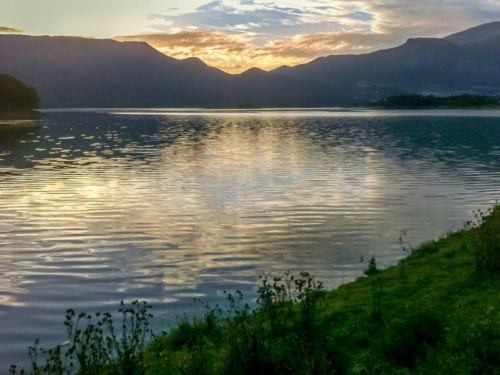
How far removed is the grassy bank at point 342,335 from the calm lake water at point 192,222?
179cm

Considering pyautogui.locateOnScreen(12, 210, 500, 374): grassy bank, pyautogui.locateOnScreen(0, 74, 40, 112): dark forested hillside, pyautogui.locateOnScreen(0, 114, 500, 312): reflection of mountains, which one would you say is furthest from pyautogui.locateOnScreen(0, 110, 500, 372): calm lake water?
pyautogui.locateOnScreen(0, 74, 40, 112): dark forested hillside

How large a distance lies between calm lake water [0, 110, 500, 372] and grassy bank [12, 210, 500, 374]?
5.88 feet

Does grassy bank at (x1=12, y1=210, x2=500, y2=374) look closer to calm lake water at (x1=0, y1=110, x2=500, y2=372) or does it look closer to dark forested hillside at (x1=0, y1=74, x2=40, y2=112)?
calm lake water at (x1=0, y1=110, x2=500, y2=372)

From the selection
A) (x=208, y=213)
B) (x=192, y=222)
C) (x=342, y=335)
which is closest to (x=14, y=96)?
(x=208, y=213)

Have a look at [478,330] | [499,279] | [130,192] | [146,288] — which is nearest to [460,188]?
[130,192]

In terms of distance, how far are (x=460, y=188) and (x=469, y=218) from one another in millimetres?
8835

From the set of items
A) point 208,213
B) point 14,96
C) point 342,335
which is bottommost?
point 208,213

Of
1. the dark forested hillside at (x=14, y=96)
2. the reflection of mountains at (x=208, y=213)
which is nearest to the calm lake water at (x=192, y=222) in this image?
the reflection of mountains at (x=208, y=213)

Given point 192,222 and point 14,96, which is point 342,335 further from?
point 14,96

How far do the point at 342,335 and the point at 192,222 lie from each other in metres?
14.1

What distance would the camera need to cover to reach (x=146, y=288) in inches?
647

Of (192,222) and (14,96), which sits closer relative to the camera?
(192,222)

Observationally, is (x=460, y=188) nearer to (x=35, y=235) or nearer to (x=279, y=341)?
(x=35, y=235)

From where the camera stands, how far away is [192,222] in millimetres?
24656
